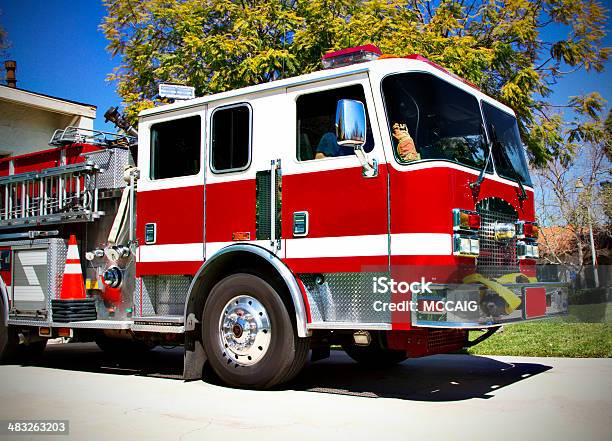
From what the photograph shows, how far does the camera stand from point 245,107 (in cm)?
691

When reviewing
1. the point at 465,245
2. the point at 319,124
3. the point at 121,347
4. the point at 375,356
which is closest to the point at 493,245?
the point at 465,245

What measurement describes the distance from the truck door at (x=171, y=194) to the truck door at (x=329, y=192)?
1137mm

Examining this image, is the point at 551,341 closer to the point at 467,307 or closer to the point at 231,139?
the point at 467,307

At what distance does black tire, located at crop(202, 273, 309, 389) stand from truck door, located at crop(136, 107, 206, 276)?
52 centimetres

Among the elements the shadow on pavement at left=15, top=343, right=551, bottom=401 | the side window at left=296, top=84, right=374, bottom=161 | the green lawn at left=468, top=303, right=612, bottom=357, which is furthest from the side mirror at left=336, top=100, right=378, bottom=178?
the green lawn at left=468, top=303, right=612, bottom=357

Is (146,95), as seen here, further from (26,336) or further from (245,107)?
(245,107)

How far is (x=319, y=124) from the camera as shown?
6.41m

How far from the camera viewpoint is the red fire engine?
5723mm

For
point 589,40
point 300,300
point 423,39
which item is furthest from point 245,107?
point 589,40

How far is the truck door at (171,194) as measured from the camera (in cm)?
714

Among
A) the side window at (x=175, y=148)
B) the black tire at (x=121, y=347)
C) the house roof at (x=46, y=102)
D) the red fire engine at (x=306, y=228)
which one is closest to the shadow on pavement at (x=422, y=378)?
the red fire engine at (x=306, y=228)

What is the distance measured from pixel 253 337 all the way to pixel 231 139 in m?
1.96
